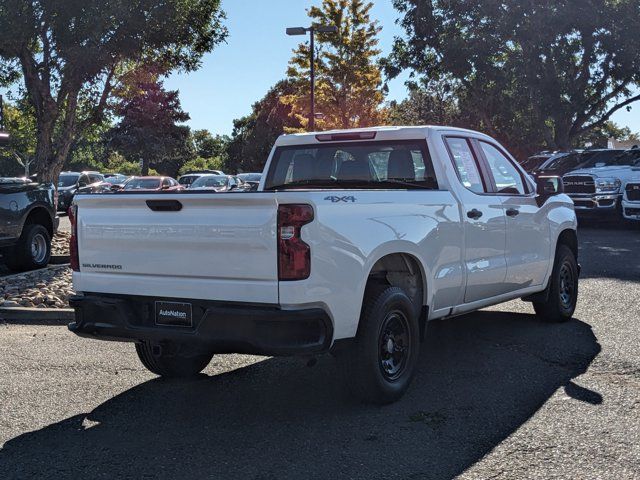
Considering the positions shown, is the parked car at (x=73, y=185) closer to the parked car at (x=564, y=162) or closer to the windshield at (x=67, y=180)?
the windshield at (x=67, y=180)

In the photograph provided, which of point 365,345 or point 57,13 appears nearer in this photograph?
point 365,345

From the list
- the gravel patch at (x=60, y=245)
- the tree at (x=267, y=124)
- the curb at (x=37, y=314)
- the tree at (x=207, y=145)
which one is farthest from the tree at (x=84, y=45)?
the tree at (x=207, y=145)

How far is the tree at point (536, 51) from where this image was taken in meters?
30.2

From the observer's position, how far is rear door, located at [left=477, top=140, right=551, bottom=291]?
679cm

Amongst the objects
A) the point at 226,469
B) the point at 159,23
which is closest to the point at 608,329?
the point at 226,469

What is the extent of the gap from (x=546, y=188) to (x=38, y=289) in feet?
21.4

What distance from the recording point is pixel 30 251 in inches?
487

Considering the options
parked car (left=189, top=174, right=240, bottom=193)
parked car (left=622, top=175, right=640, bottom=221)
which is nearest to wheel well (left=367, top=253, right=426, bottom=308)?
parked car (left=622, top=175, right=640, bottom=221)

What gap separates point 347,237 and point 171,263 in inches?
43.8

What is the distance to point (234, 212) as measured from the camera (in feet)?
15.1

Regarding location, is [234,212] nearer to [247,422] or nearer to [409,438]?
[247,422]

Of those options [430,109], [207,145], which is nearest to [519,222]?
[430,109]

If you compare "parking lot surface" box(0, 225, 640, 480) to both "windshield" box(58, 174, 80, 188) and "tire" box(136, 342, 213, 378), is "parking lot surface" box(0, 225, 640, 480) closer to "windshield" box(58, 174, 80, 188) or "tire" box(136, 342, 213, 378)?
"tire" box(136, 342, 213, 378)

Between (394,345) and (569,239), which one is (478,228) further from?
(569,239)
